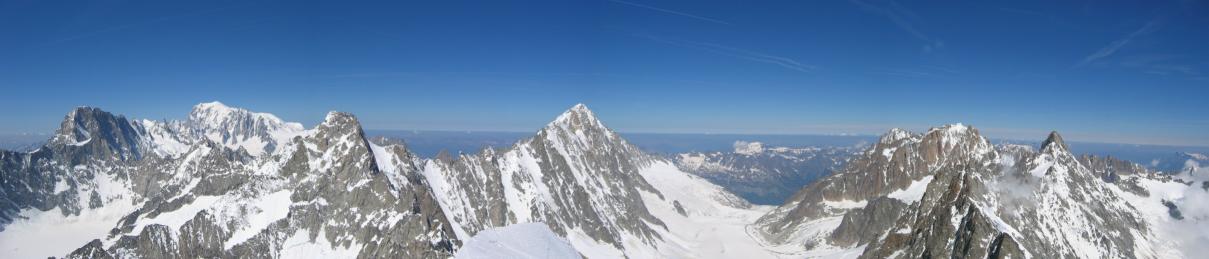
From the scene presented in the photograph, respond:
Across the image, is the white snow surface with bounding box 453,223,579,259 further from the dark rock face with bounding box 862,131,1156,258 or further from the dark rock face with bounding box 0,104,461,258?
the dark rock face with bounding box 0,104,461,258

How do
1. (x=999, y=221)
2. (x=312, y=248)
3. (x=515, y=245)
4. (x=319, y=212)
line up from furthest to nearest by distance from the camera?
1. (x=319, y=212)
2. (x=312, y=248)
3. (x=999, y=221)
4. (x=515, y=245)

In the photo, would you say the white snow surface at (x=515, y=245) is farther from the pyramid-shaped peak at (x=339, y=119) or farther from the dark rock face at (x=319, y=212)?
the pyramid-shaped peak at (x=339, y=119)

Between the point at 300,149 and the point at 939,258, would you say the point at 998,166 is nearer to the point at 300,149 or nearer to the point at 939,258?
the point at 939,258

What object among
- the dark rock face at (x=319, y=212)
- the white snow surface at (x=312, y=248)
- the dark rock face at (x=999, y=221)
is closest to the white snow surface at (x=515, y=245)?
the dark rock face at (x=999, y=221)

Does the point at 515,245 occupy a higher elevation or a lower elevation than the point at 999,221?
lower

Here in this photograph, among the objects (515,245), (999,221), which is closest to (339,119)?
(515,245)

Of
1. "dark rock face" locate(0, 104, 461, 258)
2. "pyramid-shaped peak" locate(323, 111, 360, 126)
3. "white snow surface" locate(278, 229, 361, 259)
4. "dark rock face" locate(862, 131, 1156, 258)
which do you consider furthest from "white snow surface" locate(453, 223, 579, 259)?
"pyramid-shaped peak" locate(323, 111, 360, 126)

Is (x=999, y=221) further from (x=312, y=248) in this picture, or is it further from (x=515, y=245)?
(x=312, y=248)

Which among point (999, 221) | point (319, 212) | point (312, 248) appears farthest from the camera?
point (319, 212)
